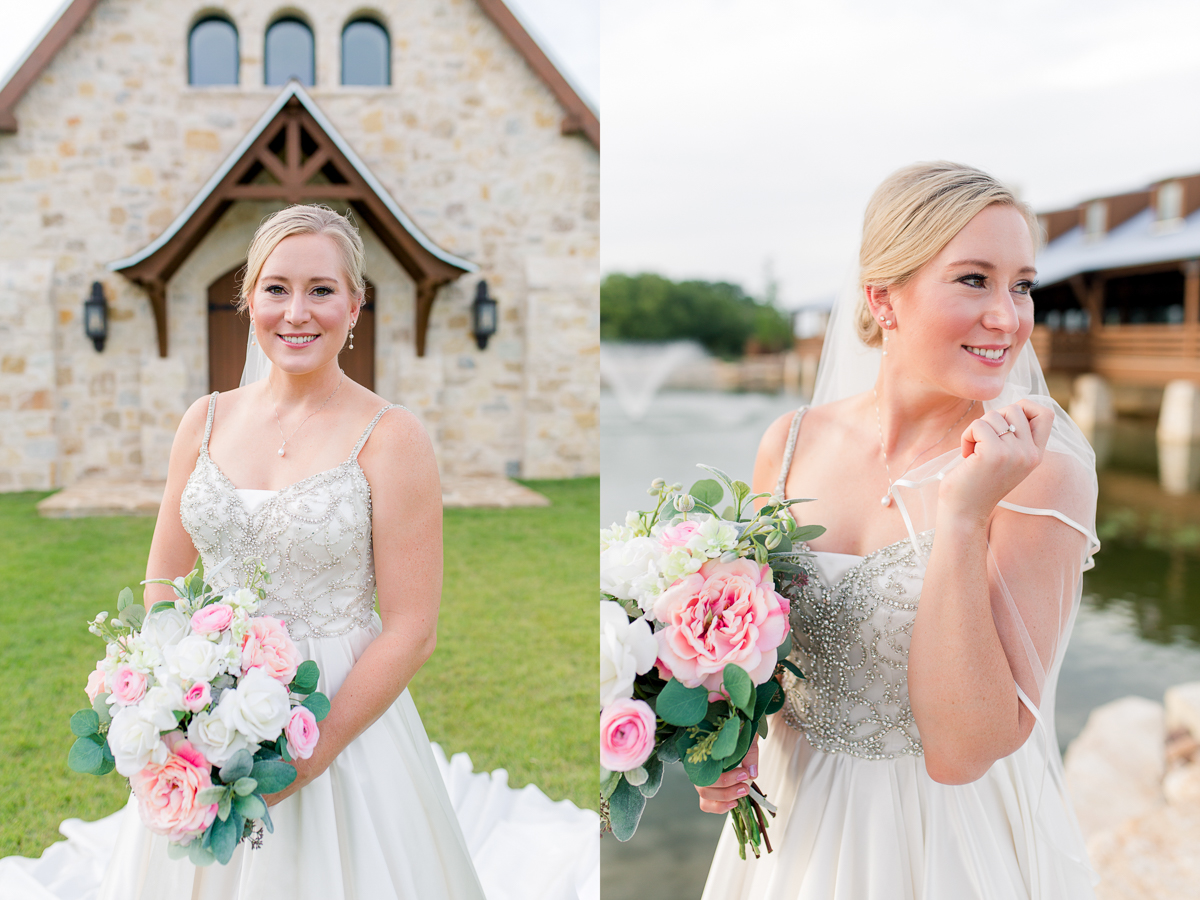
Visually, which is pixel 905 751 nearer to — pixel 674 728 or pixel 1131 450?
pixel 674 728

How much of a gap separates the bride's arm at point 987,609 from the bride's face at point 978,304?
0.20m

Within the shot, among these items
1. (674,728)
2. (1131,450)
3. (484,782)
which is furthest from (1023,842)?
(1131,450)

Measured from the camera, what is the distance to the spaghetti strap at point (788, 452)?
1.98 metres

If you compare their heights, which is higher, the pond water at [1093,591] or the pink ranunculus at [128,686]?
the pink ranunculus at [128,686]

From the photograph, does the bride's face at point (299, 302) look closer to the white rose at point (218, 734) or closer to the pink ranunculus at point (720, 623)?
the white rose at point (218, 734)

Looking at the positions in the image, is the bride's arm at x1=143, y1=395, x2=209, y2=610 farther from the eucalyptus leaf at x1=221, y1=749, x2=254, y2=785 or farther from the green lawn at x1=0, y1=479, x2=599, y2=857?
the green lawn at x1=0, y1=479, x2=599, y2=857

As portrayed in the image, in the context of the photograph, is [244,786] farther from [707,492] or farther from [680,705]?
[707,492]

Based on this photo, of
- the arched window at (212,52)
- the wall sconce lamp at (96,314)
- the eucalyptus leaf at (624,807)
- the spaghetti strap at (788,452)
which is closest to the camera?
the eucalyptus leaf at (624,807)

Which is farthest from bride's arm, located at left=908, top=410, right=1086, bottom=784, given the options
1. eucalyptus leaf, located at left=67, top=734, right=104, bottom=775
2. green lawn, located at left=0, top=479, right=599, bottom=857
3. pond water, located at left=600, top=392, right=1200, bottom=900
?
green lawn, located at left=0, top=479, right=599, bottom=857

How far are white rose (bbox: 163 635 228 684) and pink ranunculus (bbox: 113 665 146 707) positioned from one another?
67 millimetres

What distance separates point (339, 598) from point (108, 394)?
11.2 metres

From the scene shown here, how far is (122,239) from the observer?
1145 centimetres

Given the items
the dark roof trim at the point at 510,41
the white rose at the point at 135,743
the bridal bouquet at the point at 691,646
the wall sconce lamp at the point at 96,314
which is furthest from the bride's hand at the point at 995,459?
the wall sconce lamp at the point at 96,314

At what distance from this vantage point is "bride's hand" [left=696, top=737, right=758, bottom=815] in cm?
162
